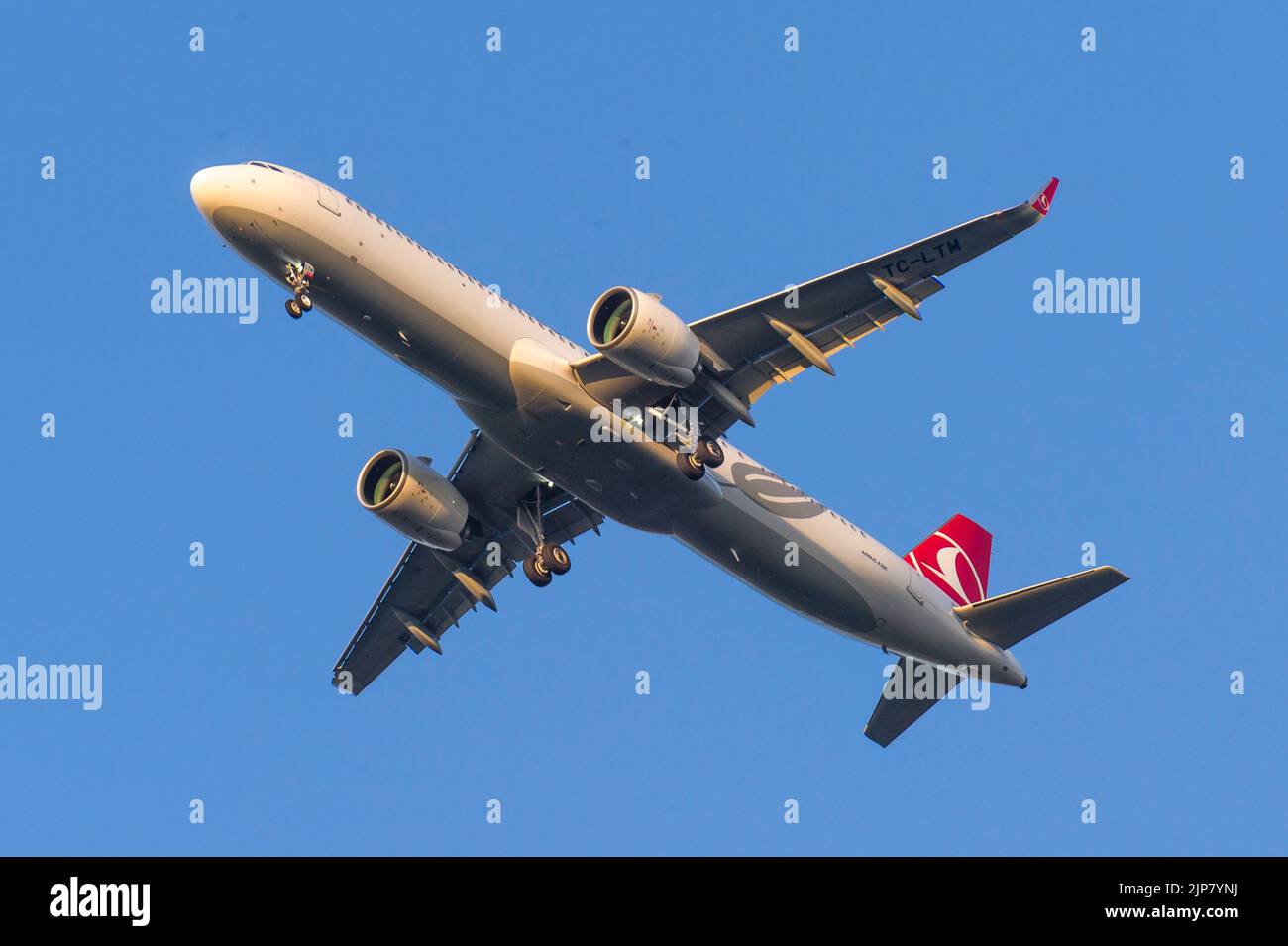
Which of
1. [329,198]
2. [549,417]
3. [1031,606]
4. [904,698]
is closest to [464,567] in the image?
[549,417]

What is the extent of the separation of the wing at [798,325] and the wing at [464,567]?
5575 mm

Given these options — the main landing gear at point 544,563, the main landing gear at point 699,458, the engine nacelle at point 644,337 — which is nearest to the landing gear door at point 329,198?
the engine nacelle at point 644,337

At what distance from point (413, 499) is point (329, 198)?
10.2m

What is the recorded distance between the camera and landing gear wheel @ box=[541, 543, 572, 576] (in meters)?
52.6

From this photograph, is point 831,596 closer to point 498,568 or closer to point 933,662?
point 933,662

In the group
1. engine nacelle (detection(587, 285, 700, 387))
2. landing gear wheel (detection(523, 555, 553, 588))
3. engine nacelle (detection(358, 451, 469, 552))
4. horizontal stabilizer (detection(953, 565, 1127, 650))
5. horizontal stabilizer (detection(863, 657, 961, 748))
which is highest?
engine nacelle (detection(587, 285, 700, 387))

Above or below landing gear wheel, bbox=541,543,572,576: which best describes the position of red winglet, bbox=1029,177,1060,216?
above

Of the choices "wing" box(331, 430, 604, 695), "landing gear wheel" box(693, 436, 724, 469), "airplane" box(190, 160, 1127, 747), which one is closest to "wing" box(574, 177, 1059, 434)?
"airplane" box(190, 160, 1127, 747)

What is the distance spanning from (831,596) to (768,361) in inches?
306

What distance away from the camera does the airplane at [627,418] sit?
148ft

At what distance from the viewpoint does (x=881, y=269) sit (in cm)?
4666

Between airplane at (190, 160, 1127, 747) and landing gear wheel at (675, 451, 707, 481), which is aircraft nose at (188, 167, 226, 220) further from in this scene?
landing gear wheel at (675, 451, 707, 481)

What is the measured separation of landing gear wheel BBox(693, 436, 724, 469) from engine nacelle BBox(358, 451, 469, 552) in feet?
27.9

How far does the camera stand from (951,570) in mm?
57875
